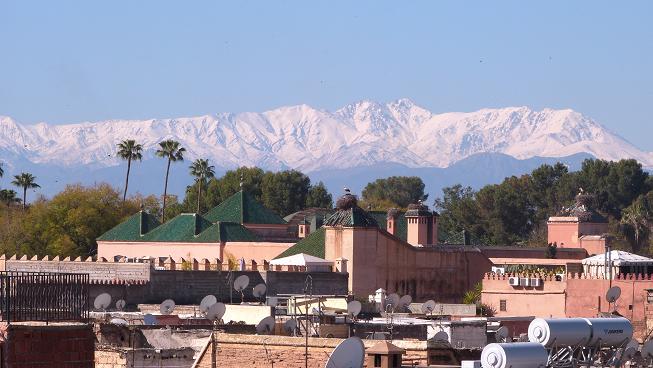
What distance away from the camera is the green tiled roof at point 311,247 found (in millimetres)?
74188

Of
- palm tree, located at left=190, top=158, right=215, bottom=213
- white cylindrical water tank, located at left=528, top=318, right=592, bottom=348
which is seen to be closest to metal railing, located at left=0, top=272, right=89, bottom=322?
white cylindrical water tank, located at left=528, top=318, right=592, bottom=348

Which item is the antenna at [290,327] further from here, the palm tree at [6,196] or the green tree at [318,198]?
the green tree at [318,198]

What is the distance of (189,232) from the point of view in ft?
271

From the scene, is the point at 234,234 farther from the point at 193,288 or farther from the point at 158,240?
the point at 193,288

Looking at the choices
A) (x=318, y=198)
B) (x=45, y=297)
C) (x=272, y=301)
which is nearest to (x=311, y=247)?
(x=272, y=301)

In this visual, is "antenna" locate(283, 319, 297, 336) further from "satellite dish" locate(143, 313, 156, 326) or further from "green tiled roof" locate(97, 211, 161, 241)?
"green tiled roof" locate(97, 211, 161, 241)

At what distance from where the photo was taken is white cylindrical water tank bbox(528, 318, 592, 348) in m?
27.0

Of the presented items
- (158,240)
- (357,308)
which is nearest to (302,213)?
(158,240)

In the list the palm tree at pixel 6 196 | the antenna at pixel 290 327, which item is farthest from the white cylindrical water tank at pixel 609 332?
the palm tree at pixel 6 196

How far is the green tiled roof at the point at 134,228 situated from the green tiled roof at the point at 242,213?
9.79 feet

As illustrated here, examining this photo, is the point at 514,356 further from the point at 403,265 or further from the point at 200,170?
the point at 200,170

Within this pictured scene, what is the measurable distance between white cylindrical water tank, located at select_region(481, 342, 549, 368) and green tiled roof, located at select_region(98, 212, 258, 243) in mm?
55550

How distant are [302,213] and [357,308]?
223 ft

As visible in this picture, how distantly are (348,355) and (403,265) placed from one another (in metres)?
Result: 50.1
